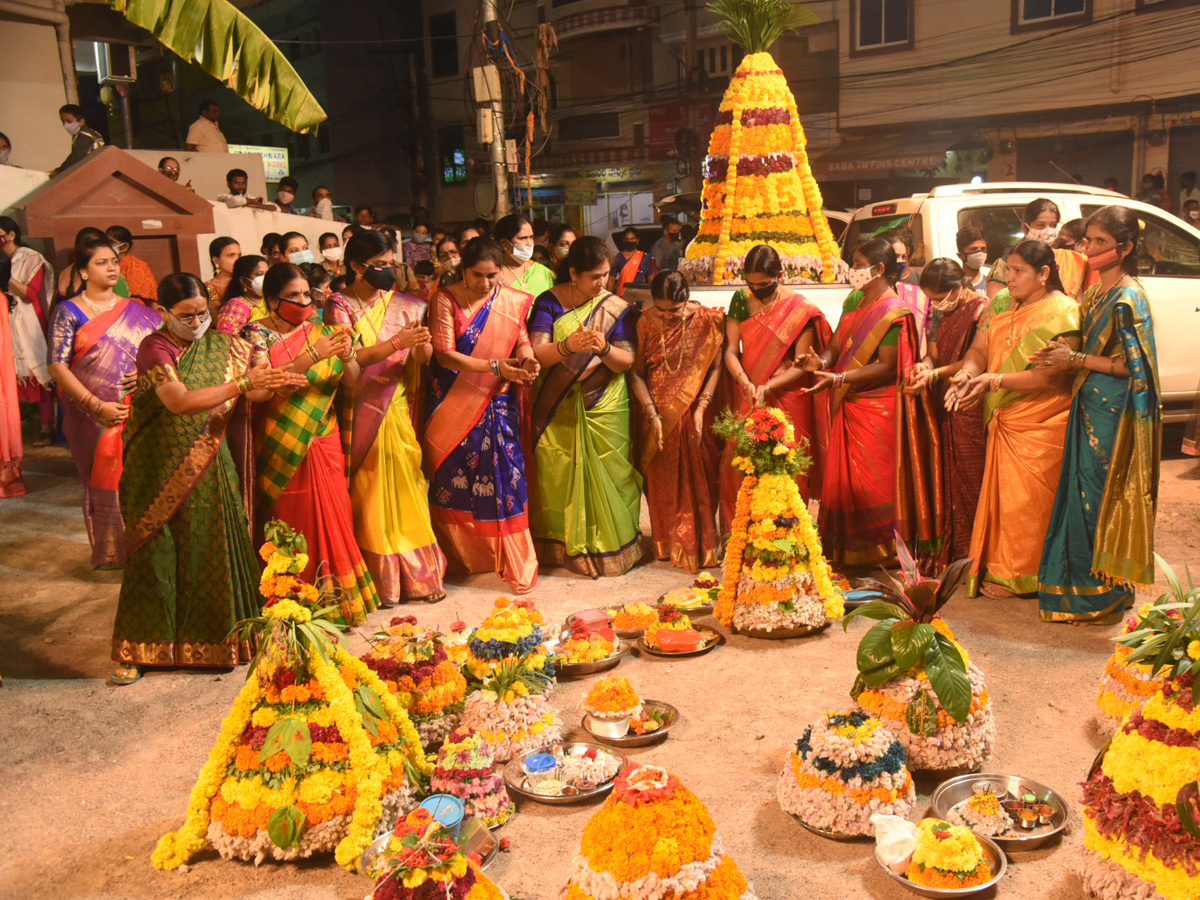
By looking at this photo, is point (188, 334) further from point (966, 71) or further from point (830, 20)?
point (830, 20)

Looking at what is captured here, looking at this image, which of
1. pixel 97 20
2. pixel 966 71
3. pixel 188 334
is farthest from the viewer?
pixel 966 71

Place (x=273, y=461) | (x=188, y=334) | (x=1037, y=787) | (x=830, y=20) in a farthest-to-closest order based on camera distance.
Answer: (x=830, y=20) → (x=273, y=461) → (x=188, y=334) → (x=1037, y=787)

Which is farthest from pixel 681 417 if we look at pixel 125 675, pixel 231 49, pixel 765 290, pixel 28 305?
pixel 28 305

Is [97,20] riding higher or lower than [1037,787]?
higher

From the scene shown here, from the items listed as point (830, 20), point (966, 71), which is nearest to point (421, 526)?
point (966, 71)

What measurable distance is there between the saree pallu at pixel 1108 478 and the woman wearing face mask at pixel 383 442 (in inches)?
134

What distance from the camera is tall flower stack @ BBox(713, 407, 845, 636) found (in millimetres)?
4828

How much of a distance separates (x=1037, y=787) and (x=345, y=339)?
358cm

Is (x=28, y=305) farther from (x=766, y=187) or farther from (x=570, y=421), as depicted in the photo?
(x=766, y=187)

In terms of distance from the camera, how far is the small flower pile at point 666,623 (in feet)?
16.0

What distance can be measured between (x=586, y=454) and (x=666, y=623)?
1396 millimetres

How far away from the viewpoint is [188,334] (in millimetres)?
4648

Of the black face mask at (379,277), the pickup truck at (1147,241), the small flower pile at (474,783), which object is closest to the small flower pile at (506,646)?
the small flower pile at (474,783)

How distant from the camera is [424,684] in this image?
3.88m
